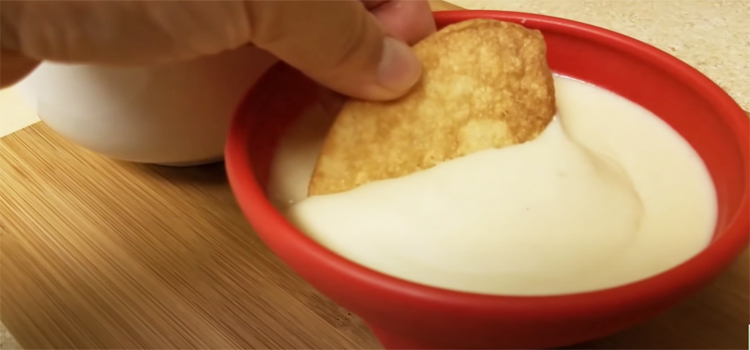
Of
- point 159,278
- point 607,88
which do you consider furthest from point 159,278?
point 607,88

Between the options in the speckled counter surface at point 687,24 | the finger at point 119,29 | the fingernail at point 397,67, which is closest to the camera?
the finger at point 119,29

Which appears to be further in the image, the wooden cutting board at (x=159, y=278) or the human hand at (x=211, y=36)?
the wooden cutting board at (x=159, y=278)

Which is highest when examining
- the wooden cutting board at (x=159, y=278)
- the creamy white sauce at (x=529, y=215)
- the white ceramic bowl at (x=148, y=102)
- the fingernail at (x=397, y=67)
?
the fingernail at (x=397, y=67)

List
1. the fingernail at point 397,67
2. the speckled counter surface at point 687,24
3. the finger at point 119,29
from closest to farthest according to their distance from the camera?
the finger at point 119,29 → the fingernail at point 397,67 → the speckled counter surface at point 687,24

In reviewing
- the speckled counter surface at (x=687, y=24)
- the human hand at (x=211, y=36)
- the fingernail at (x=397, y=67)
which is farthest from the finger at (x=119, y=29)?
the speckled counter surface at (x=687, y=24)

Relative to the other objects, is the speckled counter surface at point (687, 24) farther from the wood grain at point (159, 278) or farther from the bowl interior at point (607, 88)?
the wood grain at point (159, 278)

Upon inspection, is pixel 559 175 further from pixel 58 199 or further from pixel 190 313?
pixel 58 199

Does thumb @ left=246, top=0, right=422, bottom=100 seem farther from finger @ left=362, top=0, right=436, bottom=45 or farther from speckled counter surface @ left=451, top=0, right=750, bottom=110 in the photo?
speckled counter surface @ left=451, top=0, right=750, bottom=110

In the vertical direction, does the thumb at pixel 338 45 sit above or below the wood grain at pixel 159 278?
above
